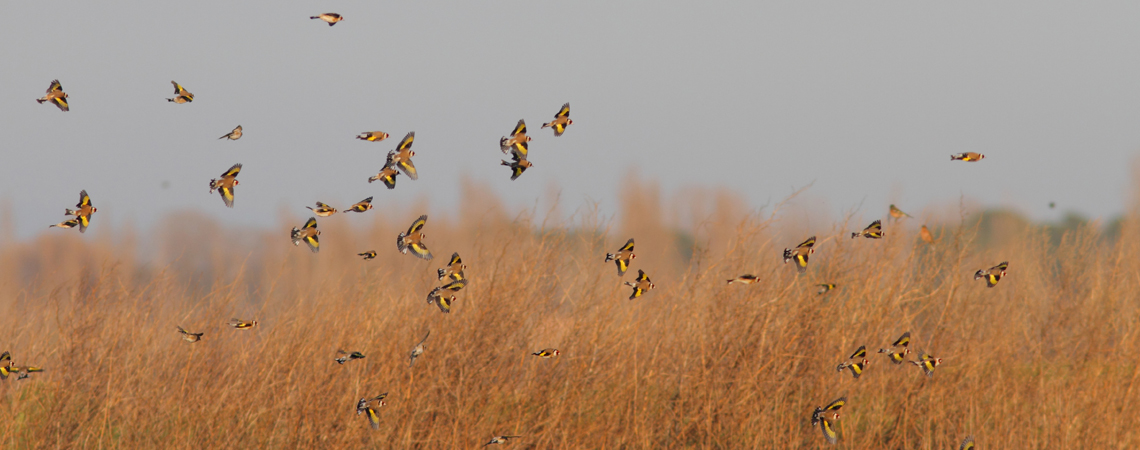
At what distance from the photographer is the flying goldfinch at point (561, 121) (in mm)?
5406

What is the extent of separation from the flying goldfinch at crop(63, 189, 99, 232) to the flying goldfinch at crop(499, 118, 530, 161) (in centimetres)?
253

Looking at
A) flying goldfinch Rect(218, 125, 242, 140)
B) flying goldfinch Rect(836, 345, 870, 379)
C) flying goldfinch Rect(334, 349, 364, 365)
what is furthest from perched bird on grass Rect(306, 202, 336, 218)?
flying goldfinch Rect(836, 345, 870, 379)

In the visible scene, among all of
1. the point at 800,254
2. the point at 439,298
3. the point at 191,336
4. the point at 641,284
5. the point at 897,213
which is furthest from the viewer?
the point at 897,213

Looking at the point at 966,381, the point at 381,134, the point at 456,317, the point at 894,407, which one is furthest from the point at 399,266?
the point at 966,381

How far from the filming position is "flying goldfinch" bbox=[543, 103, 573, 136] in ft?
17.7

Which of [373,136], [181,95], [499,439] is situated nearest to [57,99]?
[181,95]

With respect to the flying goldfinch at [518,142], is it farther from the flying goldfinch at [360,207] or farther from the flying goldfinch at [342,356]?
the flying goldfinch at [342,356]

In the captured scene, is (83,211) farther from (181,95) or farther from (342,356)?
(342,356)

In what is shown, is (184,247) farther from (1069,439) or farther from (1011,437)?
(1069,439)

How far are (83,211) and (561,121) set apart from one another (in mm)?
2984

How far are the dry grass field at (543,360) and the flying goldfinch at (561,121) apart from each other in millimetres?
2826

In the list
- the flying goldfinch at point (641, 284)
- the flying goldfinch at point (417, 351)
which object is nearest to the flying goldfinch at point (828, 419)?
the flying goldfinch at point (641, 284)

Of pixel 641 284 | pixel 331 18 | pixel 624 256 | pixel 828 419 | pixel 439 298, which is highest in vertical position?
pixel 331 18

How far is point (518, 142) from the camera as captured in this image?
546 cm
